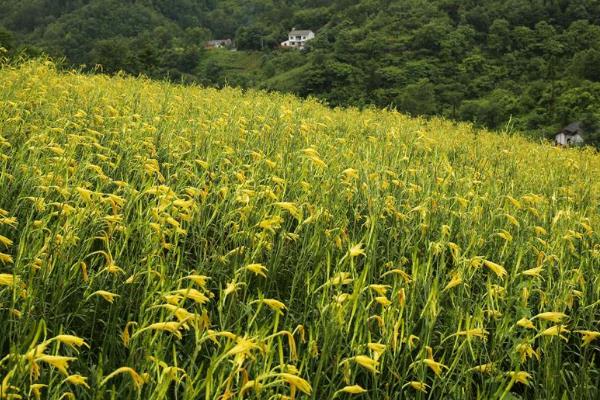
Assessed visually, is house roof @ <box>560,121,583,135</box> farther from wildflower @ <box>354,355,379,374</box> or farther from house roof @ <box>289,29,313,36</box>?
house roof @ <box>289,29,313,36</box>

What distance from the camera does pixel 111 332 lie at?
1.53 metres

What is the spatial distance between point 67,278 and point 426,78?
49.7 m

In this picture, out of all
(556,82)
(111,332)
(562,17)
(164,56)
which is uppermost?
(562,17)

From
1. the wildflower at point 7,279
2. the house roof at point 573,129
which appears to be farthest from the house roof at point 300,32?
the wildflower at point 7,279

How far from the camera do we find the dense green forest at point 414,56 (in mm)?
32906

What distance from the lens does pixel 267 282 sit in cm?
207

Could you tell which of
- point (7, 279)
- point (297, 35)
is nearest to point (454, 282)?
point (7, 279)

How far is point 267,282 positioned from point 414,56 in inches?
2300

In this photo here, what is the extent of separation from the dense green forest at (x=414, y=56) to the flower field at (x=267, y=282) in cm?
1795

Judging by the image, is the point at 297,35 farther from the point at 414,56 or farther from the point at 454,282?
the point at 454,282

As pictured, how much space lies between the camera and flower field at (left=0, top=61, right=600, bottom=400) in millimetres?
1343

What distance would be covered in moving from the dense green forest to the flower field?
58.9 feet

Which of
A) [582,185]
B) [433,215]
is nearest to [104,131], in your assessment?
[433,215]

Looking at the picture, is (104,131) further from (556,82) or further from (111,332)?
(556,82)
